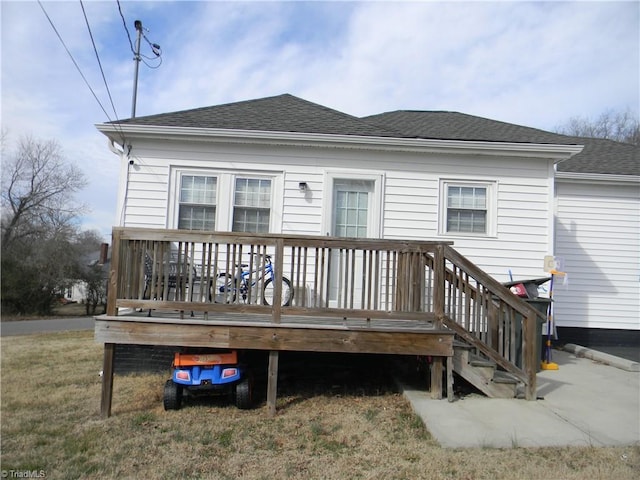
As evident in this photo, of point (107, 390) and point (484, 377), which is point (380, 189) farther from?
point (107, 390)

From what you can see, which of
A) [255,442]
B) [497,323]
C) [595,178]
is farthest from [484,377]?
[595,178]

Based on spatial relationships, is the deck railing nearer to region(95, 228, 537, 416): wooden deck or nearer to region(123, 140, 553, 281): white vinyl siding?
region(95, 228, 537, 416): wooden deck

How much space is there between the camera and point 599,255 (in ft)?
28.5

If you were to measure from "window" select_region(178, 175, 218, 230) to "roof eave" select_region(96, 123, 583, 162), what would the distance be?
660 millimetres

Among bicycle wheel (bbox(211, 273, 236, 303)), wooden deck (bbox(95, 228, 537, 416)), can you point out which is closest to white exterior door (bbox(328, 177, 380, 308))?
bicycle wheel (bbox(211, 273, 236, 303))

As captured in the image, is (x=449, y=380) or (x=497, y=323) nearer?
(x=449, y=380)

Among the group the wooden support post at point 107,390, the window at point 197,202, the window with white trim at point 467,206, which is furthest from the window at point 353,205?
the wooden support post at point 107,390

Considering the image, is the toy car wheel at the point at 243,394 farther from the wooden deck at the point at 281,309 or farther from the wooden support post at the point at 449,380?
the wooden support post at the point at 449,380

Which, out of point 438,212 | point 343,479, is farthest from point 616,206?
point 343,479

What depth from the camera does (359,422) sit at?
14.5 feet

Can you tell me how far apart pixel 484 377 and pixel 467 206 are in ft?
10.4

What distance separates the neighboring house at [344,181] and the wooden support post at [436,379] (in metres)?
2.59

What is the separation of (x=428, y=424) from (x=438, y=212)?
3.86m

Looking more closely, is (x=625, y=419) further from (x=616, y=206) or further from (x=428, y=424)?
(x=616, y=206)
